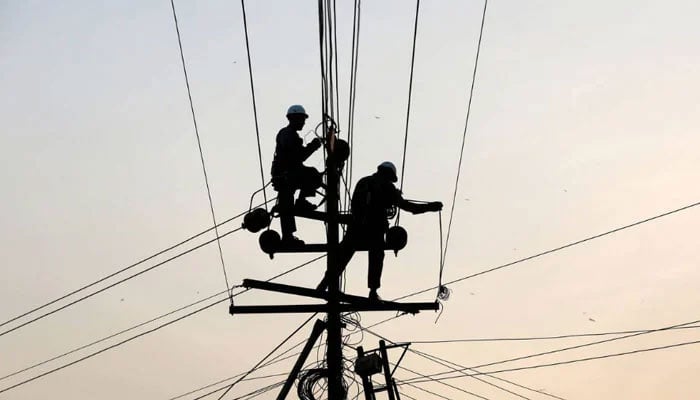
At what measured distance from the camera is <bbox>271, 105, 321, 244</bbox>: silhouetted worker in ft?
38.6

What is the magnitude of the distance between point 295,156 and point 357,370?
10.4 feet

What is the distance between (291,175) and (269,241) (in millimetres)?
897

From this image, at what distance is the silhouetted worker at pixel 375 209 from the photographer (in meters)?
11.4

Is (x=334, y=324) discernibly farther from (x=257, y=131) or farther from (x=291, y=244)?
(x=257, y=131)

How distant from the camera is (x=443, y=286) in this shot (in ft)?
40.1

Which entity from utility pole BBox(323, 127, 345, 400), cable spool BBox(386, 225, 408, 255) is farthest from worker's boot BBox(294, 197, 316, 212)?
cable spool BBox(386, 225, 408, 255)

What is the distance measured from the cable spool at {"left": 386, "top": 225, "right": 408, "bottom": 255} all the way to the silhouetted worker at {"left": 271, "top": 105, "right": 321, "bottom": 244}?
1.12 meters

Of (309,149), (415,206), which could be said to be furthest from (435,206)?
(309,149)

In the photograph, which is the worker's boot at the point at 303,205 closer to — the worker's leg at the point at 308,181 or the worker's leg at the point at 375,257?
the worker's leg at the point at 308,181

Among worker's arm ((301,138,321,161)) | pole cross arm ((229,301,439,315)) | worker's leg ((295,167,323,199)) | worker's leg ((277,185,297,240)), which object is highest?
worker's arm ((301,138,321,161))

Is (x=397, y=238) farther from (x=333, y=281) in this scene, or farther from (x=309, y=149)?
(x=309, y=149)

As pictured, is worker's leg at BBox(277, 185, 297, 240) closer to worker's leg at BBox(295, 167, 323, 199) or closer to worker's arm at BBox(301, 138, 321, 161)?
worker's leg at BBox(295, 167, 323, 199)

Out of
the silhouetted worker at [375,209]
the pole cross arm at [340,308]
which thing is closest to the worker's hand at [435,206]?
the silhouetted worker at [375,209]

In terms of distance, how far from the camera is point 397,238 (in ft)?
37.5
